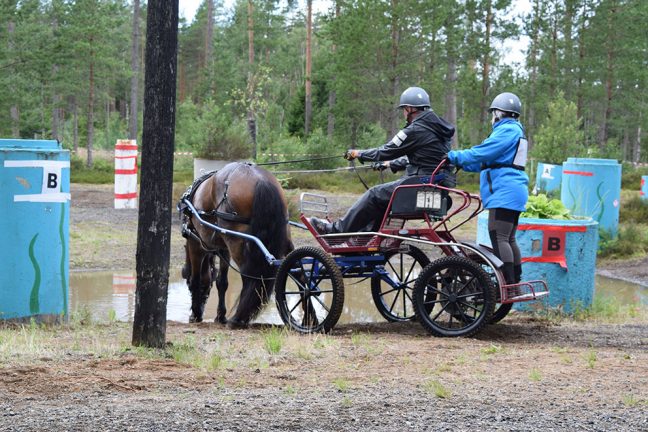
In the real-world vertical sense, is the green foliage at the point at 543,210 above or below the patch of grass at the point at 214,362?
above

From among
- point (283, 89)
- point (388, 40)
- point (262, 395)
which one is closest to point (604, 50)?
point (388, 40)

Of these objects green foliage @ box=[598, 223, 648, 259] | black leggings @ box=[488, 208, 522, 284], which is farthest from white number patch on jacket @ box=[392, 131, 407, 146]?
green foliage @ box=[598, 223, 648, 259]

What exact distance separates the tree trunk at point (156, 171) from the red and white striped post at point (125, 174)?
49.1 feet

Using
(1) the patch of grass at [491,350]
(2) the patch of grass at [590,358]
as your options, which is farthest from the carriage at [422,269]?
(2) the patch of grass at [590,358]

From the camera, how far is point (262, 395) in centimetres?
548

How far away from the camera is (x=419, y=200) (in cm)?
826

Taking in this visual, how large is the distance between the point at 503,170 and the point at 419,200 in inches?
29.8

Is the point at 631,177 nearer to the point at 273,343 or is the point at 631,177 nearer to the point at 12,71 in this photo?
the point at 12,71

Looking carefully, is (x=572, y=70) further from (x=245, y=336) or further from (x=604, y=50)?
(x=245, y=336)

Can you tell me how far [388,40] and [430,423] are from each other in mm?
29623

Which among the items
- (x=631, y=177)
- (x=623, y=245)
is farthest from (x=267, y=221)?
(x=631, y=177)

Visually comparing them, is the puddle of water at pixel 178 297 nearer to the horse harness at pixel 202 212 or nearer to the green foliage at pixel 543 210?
the horse harness at pixel 202 212

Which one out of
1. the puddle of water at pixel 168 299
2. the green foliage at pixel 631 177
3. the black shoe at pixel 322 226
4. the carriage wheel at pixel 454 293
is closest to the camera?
the carriage wheel at pixel 454 293

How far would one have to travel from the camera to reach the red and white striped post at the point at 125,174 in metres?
22.0
